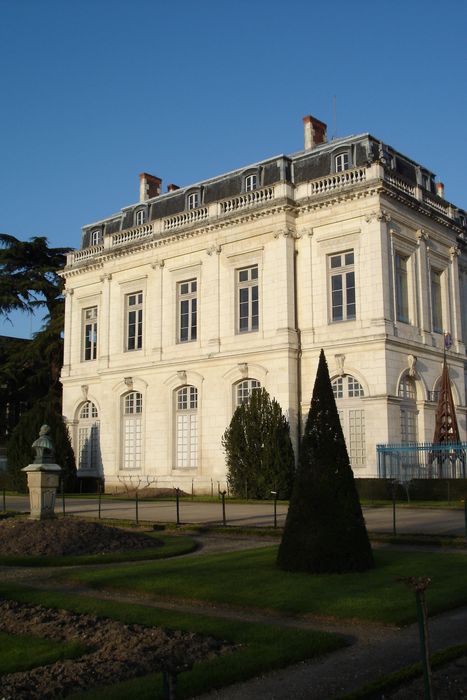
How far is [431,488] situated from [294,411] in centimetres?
675

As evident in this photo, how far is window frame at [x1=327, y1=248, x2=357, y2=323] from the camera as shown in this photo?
29812 mm

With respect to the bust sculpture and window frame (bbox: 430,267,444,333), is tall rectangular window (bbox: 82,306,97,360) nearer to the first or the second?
window frame (bbox: 430,267,444,333)

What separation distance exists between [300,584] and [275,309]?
21062mm

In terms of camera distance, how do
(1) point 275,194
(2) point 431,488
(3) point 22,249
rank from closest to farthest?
(2) point 431,488, (1) point 275,194, (3) point 22,249

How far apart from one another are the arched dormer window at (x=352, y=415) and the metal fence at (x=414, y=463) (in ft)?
4.60

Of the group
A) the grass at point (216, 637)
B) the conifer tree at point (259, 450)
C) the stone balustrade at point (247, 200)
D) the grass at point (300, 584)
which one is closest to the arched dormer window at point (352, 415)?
the conifer tree at point (259, 450)

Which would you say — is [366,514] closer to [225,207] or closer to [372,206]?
[372,206]

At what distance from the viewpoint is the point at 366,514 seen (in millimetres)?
21125

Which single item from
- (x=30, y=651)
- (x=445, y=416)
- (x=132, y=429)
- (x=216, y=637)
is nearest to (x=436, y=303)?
(x=445, y=416)

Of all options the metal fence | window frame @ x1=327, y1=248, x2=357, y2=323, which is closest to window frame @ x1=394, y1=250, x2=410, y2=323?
window frame @ x1=327, y1=248, x2=357, y2=323

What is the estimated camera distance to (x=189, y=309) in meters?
34.5

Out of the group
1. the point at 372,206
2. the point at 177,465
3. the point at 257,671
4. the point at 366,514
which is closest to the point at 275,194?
the point at 372,206

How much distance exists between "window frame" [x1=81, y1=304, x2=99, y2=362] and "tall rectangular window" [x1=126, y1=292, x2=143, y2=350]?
278 cm

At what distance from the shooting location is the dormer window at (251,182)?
33.7m
